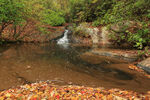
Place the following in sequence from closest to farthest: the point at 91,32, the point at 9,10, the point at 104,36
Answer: the point at 9,10, the point at 104,36, the point at 91,32

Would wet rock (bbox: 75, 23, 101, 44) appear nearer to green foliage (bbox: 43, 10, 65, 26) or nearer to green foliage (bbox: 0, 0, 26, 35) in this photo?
green foliage (bbox: 43, 10, 65, 26)

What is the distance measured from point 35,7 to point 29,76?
26.8 ft

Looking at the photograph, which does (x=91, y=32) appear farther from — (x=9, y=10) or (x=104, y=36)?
(x=9, y=10)

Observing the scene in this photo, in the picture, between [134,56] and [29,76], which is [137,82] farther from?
[29,76]

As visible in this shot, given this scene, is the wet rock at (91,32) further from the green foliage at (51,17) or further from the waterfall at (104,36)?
the green foliage at (51,17)

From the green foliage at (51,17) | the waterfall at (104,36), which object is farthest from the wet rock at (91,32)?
the green foliage at (51,17)

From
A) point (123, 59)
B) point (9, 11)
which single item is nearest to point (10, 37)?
point (9, 11)

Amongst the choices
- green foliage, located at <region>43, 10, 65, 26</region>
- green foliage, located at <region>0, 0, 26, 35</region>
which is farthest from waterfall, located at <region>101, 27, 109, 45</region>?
green foliage, located at <region>0, 0, 26, 35</region>

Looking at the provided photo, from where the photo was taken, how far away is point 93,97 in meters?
2.03

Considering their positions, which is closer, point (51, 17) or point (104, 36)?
point (104, 36)

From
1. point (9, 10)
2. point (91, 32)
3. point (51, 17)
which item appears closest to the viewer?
point (9, 10)

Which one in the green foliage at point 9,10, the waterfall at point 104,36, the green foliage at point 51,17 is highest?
the green foliage at point 51,17

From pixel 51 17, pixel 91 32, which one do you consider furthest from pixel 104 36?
pixel 51 17

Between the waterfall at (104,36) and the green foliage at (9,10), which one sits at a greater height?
the green foliage at (9,10)
